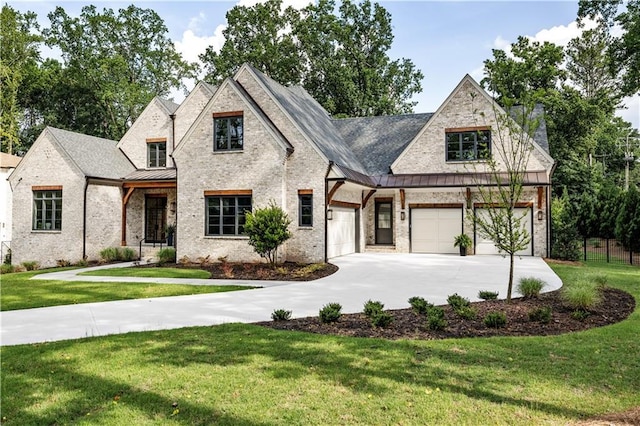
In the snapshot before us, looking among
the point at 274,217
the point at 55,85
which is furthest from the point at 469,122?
the point at 55,85

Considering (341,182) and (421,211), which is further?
(421,211)

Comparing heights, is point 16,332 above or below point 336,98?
below

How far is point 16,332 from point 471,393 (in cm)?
742

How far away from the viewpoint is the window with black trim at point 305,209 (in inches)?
704

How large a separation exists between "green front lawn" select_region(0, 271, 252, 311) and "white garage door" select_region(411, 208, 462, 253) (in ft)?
40.1

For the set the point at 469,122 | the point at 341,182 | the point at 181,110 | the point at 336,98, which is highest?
the point at 336,98

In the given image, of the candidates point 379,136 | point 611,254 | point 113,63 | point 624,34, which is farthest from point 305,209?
point 113,63

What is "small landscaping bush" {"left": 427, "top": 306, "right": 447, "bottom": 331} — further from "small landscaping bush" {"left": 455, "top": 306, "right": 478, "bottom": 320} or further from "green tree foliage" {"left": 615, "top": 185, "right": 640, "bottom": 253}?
"green tree foliage" {"left": 615, "top": 185, "right": 640, "bottom": 253}

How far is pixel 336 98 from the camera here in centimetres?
3694

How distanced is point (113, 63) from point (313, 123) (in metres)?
29.6

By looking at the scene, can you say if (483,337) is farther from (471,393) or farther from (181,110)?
(181,110)

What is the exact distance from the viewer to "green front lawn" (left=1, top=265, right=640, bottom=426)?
421 centimetres

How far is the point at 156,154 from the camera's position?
2466 centimetres

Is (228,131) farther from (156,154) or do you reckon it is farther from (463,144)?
(463,144)
